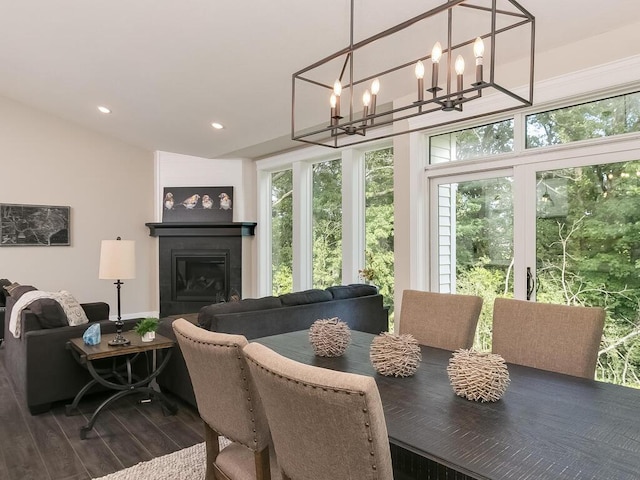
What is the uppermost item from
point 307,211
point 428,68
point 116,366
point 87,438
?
point 428,68

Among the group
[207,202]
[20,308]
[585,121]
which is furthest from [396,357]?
[207,202]

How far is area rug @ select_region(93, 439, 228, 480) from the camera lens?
2.47 m

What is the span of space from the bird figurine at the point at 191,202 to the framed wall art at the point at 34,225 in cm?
174

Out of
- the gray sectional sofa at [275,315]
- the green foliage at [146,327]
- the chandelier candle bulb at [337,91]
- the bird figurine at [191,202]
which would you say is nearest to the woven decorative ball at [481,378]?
the chandelier candle bulb at [337,91]

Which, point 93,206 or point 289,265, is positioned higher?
point 93,206

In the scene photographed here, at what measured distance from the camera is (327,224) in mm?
6148

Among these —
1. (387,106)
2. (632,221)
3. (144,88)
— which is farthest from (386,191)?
(144,88)

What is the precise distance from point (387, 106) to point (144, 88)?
2.86m

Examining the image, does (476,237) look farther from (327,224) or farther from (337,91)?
(327,224)

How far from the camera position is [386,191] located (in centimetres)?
538

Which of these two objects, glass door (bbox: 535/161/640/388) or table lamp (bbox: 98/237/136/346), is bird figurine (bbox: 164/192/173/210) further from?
glass door (bbox: 535/161/640/388)

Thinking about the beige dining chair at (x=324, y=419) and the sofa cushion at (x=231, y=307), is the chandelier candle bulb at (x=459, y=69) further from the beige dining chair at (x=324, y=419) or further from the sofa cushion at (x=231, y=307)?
the sofa cushion at (x=231, y=307)

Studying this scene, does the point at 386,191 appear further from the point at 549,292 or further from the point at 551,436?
the point at 551,436

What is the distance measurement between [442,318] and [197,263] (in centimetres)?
561
